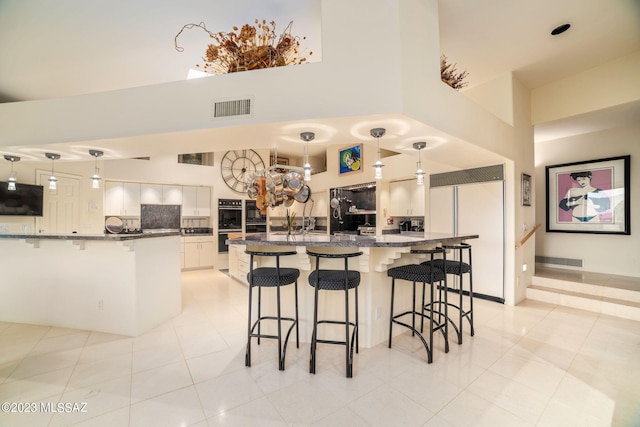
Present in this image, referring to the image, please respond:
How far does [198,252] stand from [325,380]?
17.8ft

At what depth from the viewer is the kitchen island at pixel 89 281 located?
2.91 m

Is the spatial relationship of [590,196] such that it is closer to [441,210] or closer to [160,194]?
[441,210]

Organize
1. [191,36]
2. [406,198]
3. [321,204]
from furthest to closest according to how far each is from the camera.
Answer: [321,204]
[406,198]
[191,36]

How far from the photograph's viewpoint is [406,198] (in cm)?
531

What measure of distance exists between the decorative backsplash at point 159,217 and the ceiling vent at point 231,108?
197 inches

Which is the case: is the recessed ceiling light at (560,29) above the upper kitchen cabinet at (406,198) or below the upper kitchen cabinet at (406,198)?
above

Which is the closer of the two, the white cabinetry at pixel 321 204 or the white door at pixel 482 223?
the white door at pixel 482 223

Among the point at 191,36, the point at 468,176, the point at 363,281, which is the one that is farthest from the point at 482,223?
the point at 191,36

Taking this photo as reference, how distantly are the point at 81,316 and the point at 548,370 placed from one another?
4.78 meters

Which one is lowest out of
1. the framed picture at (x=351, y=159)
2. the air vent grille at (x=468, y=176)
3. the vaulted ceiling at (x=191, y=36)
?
the air vent grille at (x=468, y=176)

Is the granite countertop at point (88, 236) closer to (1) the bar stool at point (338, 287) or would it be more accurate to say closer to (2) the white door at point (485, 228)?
(1) the bar stool at point (338, 287)

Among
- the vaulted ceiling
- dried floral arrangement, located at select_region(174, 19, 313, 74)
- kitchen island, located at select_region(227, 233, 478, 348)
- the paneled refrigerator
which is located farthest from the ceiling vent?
the paneled refrigerator

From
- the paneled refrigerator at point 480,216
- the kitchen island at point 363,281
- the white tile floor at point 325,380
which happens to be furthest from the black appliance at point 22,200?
the paneled refrigerator at point 480,216

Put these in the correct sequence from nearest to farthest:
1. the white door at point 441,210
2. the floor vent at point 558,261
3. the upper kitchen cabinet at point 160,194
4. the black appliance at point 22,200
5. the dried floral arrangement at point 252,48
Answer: the dried floral arrangement at point 252,48 < the black appliance at point 22,200 < the white door at point 441,210 < the floor vent at point 558,261 < the upper kitchen cabinet at point 160,194
